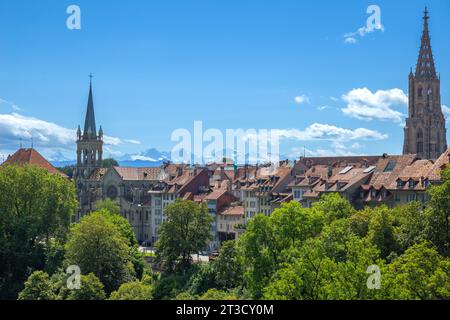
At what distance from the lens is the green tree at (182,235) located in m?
87.1

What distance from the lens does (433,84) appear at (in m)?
174

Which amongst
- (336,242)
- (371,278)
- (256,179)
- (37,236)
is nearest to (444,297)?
(371,278)

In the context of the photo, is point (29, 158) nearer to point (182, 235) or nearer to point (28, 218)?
point (28, 218)

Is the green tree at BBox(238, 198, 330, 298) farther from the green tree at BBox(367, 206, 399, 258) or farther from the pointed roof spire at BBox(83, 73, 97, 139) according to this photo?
the pointed roof spire at BBox(83, 73, 97, 139)

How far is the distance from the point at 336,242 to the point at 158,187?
8804cm

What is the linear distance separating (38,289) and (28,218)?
74.1 feet

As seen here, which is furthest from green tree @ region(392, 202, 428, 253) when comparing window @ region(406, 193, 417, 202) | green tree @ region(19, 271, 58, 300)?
green tree @ region(19, 271, 58, 300)

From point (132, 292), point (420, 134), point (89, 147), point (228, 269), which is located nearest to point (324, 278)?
point (132, 292)

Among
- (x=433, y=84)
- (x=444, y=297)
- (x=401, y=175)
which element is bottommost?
(x=444, y=297)

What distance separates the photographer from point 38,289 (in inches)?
2815
